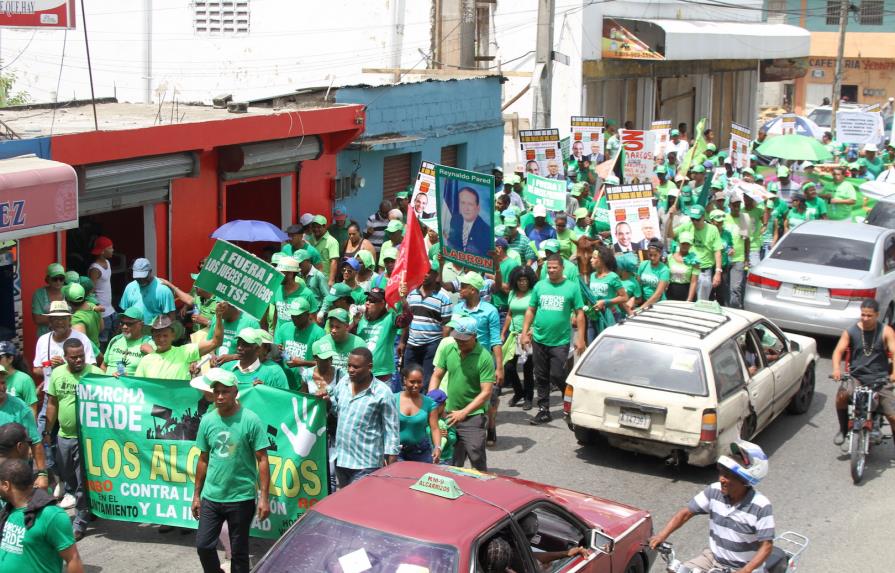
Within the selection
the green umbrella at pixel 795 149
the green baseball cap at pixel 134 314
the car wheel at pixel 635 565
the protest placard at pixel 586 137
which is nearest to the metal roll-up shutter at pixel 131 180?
the green baseball cap at pixel 134 314

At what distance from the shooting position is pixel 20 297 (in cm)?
1221

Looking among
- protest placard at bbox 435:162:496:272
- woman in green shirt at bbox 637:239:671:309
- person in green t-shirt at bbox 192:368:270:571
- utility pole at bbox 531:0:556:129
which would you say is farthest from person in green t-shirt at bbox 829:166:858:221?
person in green t-shirt at bbox 192:368:270:571

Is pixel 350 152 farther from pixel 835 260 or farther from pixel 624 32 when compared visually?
pixel 624 32

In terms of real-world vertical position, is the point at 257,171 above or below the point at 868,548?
above

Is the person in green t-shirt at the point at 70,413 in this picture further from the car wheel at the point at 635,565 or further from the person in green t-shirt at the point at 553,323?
the person in green t-shirt at the point at 553,323

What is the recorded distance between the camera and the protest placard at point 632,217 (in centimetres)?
1634

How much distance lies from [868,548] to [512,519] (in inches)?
161

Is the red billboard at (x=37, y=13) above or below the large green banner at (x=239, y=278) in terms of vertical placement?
above

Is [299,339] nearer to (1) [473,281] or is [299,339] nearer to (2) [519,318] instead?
(1) [473,281]

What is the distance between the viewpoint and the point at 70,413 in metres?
8.59

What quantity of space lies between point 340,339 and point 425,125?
1210 cm

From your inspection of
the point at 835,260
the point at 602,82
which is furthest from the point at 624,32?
the point at 835,260

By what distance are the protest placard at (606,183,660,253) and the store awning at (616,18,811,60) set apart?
1631cm

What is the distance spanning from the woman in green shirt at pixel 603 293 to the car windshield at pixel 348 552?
7.19m
